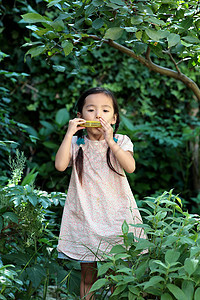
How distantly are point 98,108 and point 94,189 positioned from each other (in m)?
0.43

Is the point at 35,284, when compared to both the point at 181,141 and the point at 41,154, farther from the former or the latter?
the point at 181,141

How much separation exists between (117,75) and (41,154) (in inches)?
54.5

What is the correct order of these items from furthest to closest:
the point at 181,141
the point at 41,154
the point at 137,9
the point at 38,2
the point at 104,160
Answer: the point at 181,141, the point at 41,154, the point at 38,2, the point at 104,160, the point at 137,9

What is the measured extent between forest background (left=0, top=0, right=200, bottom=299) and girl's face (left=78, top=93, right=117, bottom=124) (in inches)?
79.3

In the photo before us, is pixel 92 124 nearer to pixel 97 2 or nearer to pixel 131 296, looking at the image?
pixel 97 2

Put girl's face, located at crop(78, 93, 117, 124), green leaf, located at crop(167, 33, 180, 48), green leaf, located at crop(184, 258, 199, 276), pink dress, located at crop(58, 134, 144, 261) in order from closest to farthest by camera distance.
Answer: green leaf, located at crop(184, 258, 199, 276), green leaf, located at crop(167, 33, 180, 48), pink dress, located at crop(58, 134, 144, 261), girl's face, located at crop(78, 93, 117, 124)

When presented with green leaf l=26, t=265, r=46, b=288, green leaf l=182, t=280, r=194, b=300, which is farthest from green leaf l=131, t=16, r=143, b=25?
green leaf l=26, t=265, r=46, b=288

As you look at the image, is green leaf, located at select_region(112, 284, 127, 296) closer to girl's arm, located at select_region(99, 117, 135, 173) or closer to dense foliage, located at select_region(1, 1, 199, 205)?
girl's arm, located at select_region(99, 117, 135, 173)

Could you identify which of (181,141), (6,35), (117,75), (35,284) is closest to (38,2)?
(6,35)

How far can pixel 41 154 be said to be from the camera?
14.5 ft

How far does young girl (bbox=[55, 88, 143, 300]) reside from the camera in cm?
199

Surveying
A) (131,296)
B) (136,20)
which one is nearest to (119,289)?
(131,296)

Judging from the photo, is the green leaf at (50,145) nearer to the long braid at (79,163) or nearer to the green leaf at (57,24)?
the long braid at (79,163)

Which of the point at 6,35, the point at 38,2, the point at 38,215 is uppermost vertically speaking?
the point at 38,2
